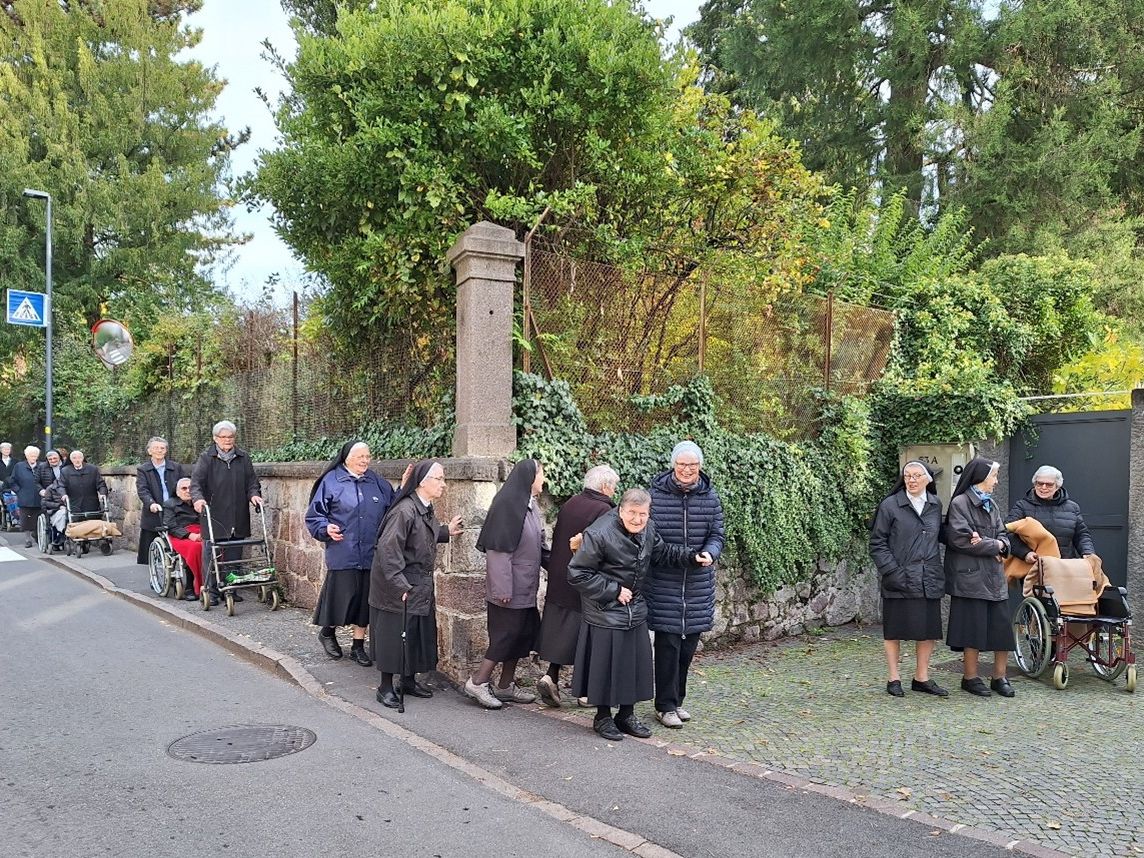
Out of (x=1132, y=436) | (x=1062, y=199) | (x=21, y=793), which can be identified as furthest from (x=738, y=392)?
(x=1062, y=199)

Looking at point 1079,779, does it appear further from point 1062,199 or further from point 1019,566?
point 1062,199

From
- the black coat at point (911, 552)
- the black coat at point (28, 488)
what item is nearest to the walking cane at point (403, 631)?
the black coat at point (911, 552)

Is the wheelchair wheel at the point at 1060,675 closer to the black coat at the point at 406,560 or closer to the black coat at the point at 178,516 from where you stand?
the black coat at the point at 406,560

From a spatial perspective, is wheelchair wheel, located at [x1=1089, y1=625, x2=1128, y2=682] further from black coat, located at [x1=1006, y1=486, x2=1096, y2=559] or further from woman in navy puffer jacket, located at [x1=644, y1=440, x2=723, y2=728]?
woman in navy puffer jacket, located at [x1=644, y1=440, x2=723, y2=728]

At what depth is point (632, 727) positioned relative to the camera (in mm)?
5789

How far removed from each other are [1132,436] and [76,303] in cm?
2430

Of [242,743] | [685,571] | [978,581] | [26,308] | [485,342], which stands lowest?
[242,743]

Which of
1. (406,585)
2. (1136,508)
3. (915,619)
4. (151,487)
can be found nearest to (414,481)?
(406,585)

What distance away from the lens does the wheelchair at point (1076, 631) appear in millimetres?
7266

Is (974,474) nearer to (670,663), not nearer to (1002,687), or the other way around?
(1002,687)

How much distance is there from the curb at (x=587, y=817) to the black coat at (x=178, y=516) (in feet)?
9.39

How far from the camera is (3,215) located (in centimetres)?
2302

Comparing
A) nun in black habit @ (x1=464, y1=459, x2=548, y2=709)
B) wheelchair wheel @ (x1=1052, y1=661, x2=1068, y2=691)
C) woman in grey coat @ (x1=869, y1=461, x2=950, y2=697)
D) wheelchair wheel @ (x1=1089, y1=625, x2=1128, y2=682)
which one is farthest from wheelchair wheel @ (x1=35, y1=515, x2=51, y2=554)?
wheelchair wheel @ (x1=1089, y1=625, x2=1128, y2=682)

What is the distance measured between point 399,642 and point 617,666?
158 centimetres
